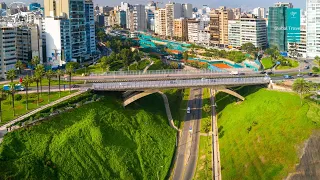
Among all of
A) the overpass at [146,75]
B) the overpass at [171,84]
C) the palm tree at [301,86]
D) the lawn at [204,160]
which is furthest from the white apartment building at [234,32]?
the lawn at [204,160]

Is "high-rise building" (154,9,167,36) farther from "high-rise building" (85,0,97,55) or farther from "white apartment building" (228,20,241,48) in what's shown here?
"high-rise building" (85,0,97,55)

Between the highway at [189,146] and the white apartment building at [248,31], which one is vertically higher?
the white apartment building at [248,31]

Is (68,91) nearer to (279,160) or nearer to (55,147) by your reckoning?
(55,147)

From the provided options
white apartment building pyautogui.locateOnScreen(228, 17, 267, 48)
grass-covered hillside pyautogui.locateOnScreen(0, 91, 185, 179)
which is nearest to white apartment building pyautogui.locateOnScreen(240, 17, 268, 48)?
white apartment building pyautogui.locateOnScreen(228, 17, 267, 48)

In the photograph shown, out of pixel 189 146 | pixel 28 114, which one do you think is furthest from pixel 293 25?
pixel 28 114

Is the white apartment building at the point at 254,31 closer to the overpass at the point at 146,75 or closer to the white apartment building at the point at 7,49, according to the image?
the overpass at the point at 146,75

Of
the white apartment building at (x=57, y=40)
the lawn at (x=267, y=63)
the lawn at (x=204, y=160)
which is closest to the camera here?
the lawn at (x=204, y=160)

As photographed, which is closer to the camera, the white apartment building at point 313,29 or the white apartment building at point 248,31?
the white apartment building at point 313,29
